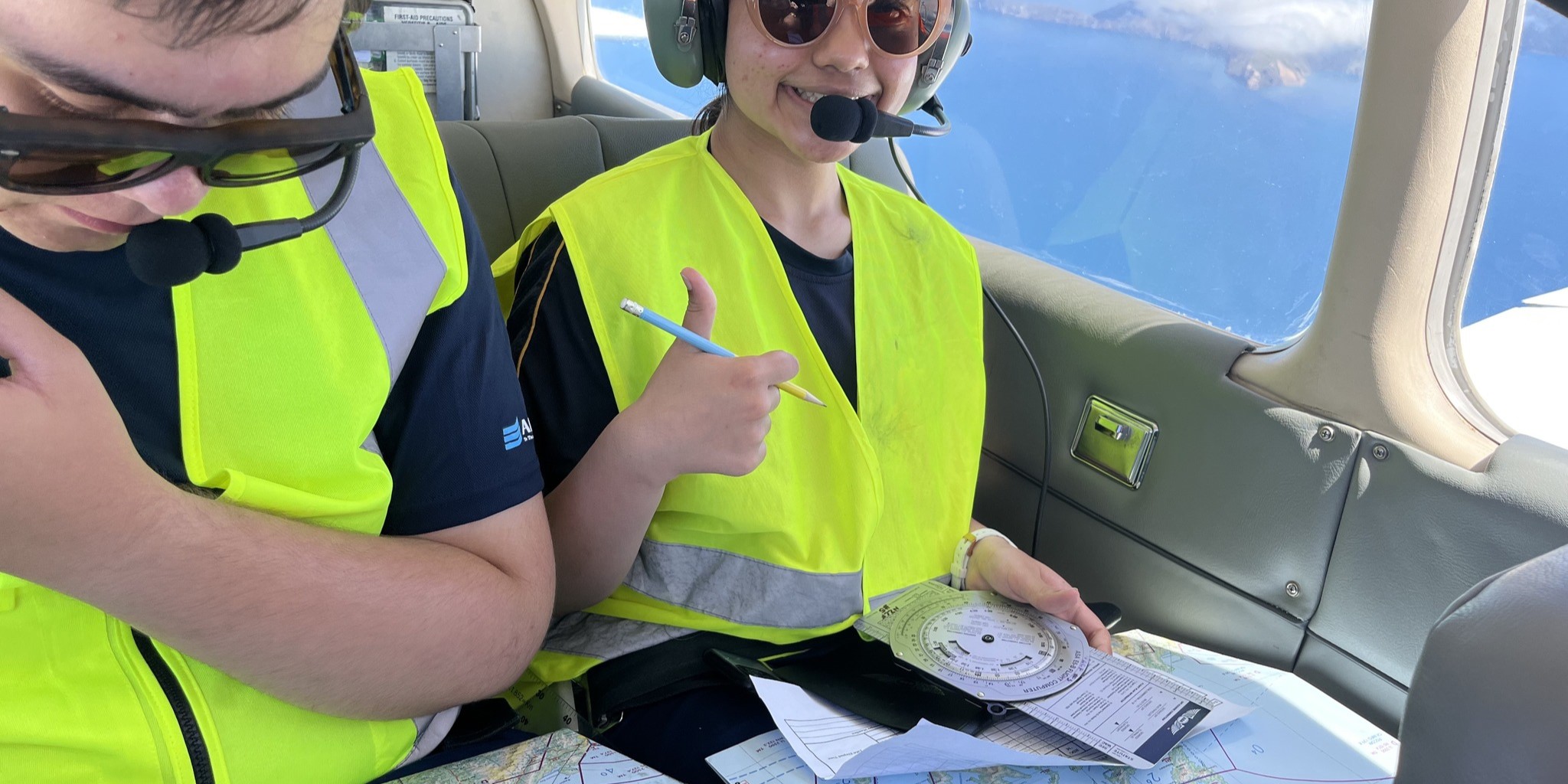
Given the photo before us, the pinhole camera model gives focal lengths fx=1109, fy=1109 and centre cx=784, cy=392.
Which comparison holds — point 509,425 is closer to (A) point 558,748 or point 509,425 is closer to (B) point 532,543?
(B) point 532,543

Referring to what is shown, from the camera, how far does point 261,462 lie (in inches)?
→ 35.6

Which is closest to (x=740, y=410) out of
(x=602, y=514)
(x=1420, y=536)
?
(x=602, y=514)

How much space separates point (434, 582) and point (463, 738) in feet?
0.95

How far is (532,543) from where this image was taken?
3.53 ft

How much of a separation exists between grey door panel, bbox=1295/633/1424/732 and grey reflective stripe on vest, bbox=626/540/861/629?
0.65m

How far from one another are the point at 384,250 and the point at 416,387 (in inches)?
5.1

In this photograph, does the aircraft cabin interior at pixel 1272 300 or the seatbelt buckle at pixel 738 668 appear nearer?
the seatbelt buckle at pixel 738 668

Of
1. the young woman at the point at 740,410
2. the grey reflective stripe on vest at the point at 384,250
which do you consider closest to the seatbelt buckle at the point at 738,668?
the young woman at the point at 740,410

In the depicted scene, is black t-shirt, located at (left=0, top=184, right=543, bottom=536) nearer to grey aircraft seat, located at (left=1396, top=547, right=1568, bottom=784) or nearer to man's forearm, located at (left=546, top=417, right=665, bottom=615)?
man's forearm, located at (left=546, top=417, right=665, bottom=615)

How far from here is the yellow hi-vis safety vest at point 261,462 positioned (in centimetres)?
84

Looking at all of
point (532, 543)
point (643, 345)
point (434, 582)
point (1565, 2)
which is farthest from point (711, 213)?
point (1565, 2)

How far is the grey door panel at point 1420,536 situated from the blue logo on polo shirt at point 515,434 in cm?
103

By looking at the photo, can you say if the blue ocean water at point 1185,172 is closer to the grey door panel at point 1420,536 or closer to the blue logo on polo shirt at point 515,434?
the grey door panel at point 1420,536

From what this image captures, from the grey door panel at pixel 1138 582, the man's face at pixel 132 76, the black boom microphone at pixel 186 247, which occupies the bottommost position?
the grey door panel at pixel 1138 582
